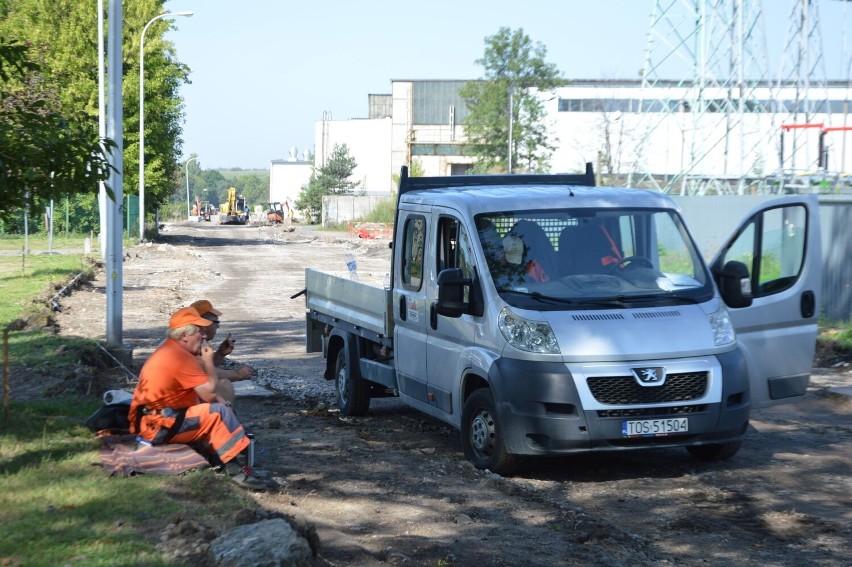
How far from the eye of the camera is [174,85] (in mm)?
61000

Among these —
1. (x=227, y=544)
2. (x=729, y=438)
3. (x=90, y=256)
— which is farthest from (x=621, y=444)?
(x=90, y=256)

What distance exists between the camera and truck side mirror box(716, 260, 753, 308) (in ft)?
29.6

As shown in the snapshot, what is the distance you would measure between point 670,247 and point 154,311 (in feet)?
50.8

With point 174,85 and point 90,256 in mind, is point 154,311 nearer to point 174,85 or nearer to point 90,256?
point 90,256

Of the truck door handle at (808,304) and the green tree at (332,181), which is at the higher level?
the green tree at (332,181)

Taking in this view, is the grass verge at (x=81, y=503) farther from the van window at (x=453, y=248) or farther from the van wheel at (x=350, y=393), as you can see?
the van wheel at (x=350, y=393)

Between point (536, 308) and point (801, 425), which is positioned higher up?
point (536, 308)

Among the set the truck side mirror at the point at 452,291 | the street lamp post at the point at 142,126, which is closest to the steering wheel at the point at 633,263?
the truck side mirror at the point at 452,291

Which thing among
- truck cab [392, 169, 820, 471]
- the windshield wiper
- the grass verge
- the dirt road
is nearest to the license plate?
truck cab [392, 169, 820, 471]

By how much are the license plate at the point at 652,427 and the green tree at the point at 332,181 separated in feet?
322

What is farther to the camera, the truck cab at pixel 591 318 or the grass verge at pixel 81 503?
the truck cab at pixel 591 318

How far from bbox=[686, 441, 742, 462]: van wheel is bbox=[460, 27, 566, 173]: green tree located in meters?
49.0

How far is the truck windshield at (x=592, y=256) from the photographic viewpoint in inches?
338

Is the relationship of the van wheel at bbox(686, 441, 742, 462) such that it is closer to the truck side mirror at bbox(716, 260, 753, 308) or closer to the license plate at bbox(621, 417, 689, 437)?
the license plate at bbox(621, 417, 689, 437)
